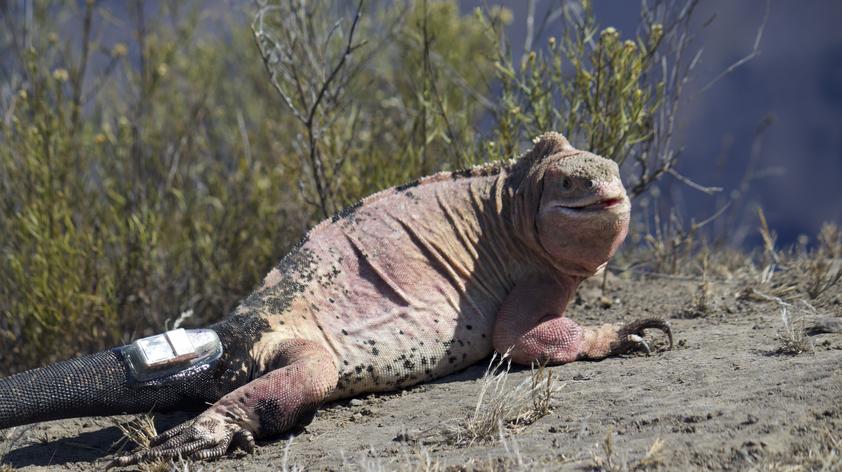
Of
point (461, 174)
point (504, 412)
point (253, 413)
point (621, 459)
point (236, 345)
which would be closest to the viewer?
point (621, 459)

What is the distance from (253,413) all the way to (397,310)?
1064 millimetres

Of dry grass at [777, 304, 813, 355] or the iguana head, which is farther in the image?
the iguana head

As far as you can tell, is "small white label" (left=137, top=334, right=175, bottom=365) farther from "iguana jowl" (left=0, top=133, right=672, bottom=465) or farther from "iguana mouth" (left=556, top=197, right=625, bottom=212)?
"iguana mouth" (left=556, top=197, right=625, bottom=212)

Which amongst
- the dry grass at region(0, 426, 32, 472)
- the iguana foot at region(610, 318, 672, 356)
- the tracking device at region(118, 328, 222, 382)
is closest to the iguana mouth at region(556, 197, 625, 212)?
the iguana foot at region(610, 318, 672, 356)

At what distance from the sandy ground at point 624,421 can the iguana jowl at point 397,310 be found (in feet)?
0.60

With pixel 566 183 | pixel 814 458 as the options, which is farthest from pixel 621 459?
pixel 566 183

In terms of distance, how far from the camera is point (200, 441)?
15.4ft

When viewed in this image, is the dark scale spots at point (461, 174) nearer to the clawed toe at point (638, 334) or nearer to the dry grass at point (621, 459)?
the clawed toe at point (638, 334)

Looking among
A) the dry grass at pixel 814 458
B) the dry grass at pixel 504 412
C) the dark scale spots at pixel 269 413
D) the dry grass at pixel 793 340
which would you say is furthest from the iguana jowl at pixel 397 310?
the dry grass at pixel 814 458

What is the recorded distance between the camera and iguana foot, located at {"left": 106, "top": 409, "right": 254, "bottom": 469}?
462 centimetres

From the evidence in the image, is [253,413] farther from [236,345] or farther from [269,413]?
[236,345]

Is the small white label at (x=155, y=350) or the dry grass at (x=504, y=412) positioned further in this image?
the small white label at (x=155, y=350)

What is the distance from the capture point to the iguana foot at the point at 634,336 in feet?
17.6

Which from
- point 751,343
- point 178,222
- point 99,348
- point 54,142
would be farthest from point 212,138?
point 751,343
